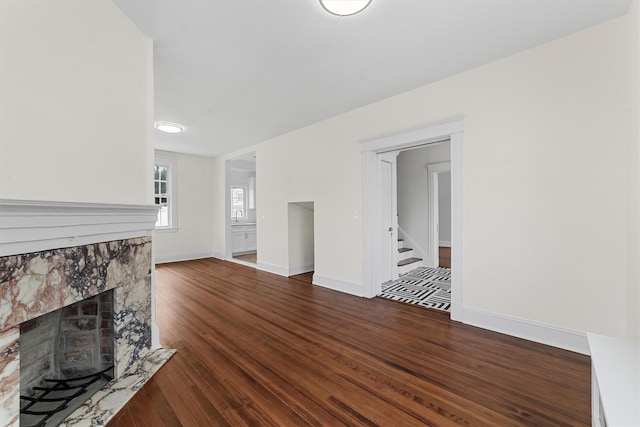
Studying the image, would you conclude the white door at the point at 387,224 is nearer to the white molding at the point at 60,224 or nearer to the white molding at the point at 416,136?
the white molding at the point at 416,136

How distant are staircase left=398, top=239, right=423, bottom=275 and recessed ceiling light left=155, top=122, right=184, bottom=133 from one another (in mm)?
4655

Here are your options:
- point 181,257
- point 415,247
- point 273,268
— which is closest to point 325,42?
point 273,268

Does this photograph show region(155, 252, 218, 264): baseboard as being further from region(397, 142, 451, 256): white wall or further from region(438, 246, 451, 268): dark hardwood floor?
region(438, 246, 451, 268): dark hardwood floor

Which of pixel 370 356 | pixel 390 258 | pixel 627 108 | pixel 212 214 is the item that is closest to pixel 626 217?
pixel 627 108

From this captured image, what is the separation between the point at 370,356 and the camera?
2164mm

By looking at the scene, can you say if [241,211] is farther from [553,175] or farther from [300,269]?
[553,175]

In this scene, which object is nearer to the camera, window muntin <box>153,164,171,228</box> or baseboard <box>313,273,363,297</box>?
baseboard <box>313,273,363,297</box>

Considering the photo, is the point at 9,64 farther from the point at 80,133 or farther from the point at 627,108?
the point at 627,108

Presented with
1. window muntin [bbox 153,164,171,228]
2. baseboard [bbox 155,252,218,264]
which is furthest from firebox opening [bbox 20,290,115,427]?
window muntin [bbox 153,164,171,228]

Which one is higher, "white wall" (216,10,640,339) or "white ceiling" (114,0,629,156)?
"white ceiling" (114,0,629,156)

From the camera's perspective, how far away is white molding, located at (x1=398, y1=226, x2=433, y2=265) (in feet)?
17.9

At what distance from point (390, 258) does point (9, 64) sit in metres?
4.34

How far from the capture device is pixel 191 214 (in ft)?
22.1

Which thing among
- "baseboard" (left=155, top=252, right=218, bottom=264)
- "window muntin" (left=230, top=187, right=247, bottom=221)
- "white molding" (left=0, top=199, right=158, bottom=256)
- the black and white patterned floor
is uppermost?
"window muntin" (left=230, top=187, right=247, bottom=221)
